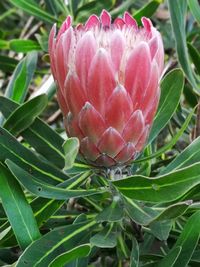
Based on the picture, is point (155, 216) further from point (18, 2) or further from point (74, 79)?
point (18, 2)

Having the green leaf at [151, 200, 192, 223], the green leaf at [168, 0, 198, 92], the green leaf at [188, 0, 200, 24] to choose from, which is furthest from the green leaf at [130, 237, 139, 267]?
the green leaf at [188, 0, 200, 24]

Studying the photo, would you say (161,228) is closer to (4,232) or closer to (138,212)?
(138,212)

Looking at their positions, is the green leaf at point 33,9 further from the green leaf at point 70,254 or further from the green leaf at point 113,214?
the green leaf at point 70,254

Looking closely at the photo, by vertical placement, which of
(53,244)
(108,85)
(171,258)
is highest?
(108,85)

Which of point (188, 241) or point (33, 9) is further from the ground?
point (33, 9)

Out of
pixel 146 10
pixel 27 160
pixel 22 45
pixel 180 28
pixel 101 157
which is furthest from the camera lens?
pixel 22 45

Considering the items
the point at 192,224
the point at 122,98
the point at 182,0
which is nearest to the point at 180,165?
the point at 192,224

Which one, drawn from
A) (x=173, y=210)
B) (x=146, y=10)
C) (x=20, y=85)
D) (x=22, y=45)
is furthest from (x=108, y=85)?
(x=22, y=45)
